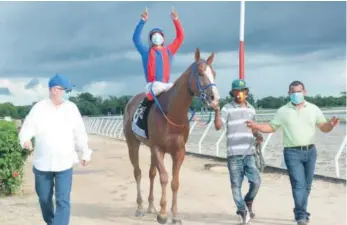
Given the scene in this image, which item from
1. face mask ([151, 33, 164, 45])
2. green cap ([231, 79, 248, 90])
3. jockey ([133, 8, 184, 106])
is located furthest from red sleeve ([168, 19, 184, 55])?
green cap ([231, 79, 248, 90])

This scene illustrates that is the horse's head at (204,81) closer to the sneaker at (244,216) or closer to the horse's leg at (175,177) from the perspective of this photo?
the horse's leg at (175,177)

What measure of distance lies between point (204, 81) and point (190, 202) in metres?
3.06

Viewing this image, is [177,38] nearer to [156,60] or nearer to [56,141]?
[156,60]

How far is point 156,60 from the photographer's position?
29.3 feet

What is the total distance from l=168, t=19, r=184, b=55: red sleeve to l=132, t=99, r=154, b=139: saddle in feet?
3.15

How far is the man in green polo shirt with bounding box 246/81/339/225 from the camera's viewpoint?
7.72 metres

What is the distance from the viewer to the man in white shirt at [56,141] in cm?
647

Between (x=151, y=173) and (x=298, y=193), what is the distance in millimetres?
2797

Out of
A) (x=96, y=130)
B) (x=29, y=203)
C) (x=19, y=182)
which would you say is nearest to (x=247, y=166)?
(x=29, y=203)

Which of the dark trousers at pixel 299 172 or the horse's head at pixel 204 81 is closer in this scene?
the horse's head at pixel 204 81

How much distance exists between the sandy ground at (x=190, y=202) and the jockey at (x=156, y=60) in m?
1.93

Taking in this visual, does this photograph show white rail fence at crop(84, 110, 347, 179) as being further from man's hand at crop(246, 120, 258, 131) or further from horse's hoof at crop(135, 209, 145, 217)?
horse's hoof at crop(135, 209, 145, 217)

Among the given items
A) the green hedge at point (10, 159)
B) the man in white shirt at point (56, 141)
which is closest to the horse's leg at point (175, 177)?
the man in white shirt at point (56, 141)

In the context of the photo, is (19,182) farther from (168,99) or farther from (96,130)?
(96,130)
